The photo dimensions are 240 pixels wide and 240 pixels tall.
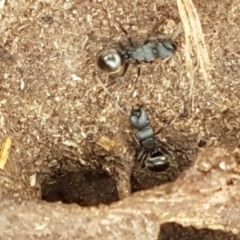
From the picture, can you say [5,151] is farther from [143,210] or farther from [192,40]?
[192,40]

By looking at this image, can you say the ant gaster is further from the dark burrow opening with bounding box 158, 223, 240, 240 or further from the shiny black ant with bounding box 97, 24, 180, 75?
the dark burrow opening with bounding box 158, 223, 240, 240

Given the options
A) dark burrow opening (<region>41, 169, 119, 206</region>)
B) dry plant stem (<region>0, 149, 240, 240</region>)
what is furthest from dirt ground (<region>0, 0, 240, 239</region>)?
dry plant stem (<region>0, 149, 240, 240</region>)

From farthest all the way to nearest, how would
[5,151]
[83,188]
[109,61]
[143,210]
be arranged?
[83,188]
[109,61]
[5,151]
[143,210]

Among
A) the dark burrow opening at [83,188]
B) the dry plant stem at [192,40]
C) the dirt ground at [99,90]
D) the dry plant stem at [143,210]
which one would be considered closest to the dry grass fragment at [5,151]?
the dirt ground at [99,90]

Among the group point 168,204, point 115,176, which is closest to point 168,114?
point 115,176

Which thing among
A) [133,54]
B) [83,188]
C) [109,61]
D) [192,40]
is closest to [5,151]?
[83,188]

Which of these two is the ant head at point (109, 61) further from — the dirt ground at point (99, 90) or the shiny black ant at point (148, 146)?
the shiny black ant at point (148, 146)

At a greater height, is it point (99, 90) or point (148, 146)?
point (99, 90)

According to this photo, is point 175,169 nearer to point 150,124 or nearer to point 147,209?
point 150,124
